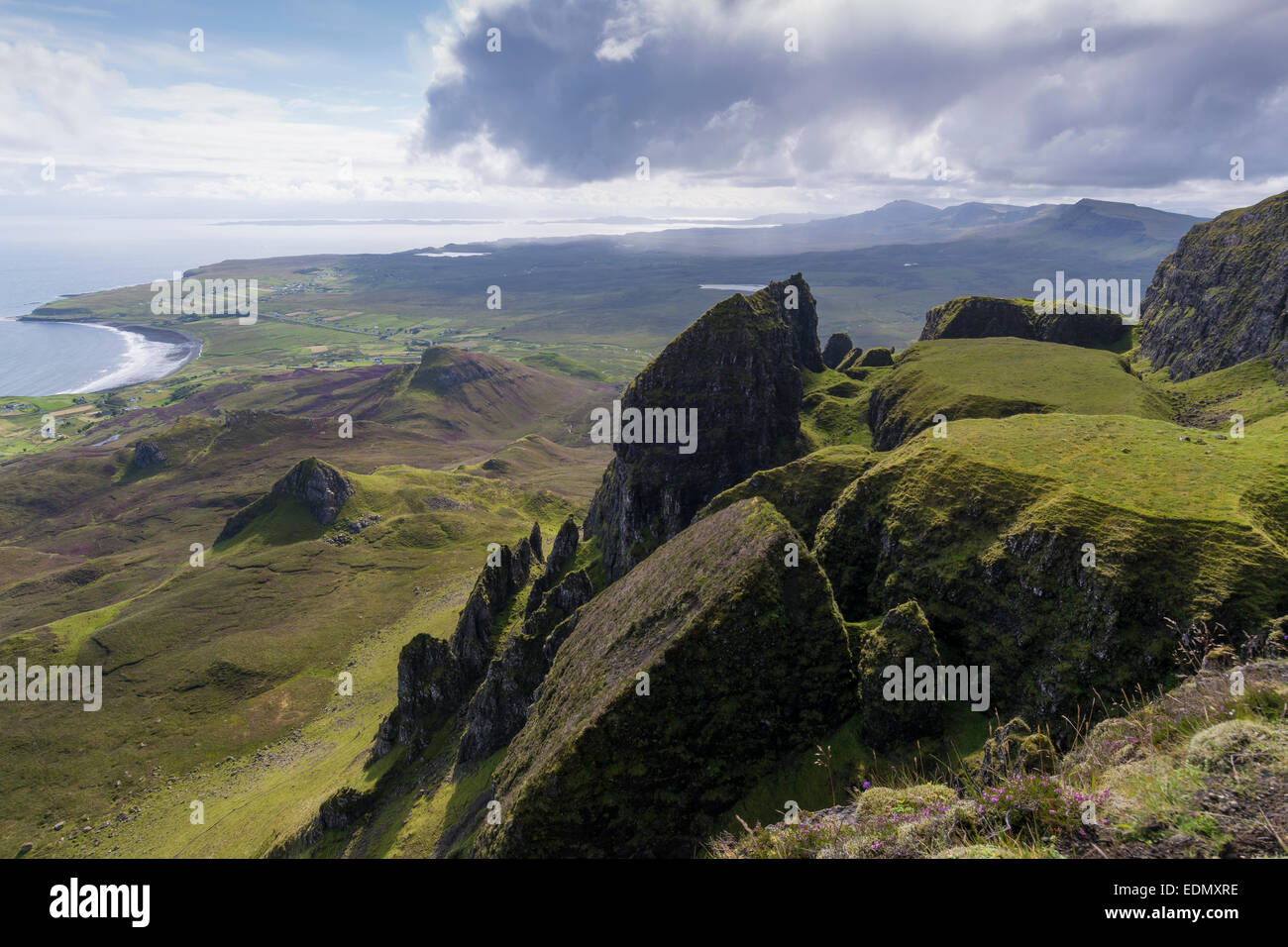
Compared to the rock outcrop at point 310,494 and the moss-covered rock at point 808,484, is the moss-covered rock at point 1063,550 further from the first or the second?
the rock outcrop at point 310,494

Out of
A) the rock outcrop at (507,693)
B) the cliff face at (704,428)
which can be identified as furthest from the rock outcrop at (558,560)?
the rock outcrop at (507,693)

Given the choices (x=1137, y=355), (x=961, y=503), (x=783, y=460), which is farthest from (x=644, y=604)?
(x=1137, y=355)

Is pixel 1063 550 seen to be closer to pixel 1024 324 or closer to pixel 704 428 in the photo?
pixel 704 428

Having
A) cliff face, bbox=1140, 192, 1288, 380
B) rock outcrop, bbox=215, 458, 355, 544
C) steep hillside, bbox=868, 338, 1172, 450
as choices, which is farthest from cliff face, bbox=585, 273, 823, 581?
rock outcrop, bbox=215, 458, 355, 544

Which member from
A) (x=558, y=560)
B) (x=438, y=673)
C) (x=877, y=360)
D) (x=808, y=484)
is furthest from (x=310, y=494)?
(x=808, y=484)

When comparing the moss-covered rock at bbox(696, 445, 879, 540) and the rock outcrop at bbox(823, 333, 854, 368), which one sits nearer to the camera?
the moss-covered rock at bbox(696, 445, 879, 540)

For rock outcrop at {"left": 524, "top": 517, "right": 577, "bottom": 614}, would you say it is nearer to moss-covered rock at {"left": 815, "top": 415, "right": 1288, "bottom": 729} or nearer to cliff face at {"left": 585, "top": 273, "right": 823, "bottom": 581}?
cliff face at {"left": 585, "top": 273, "right": 823, "bottom": 581}
